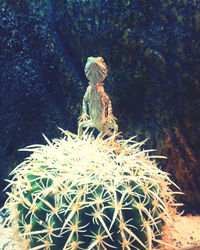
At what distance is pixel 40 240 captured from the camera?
1111mm

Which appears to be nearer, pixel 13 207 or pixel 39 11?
pixel 13 207

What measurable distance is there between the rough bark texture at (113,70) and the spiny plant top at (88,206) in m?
0.92

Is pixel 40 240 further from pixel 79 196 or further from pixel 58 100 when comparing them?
pixel 58 100

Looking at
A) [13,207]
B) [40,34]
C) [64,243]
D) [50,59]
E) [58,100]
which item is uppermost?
[40,34]

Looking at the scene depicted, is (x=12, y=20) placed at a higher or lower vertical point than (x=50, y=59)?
higher

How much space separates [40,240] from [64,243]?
0.37ft

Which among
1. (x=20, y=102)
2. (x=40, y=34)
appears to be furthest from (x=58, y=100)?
(x=40, y=34)

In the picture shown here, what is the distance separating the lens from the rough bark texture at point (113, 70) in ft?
6.22

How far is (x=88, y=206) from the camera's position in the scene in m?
1.08

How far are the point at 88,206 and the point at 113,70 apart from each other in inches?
52.0

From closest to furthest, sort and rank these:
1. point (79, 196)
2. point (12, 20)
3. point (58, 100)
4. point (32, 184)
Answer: point (79, 196), point (32, 184), point (12, 20), point (58, 100)

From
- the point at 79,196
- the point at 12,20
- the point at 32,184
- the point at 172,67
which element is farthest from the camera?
the point at 12,20

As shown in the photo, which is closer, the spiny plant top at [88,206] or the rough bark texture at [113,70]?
the spiny plant top at [88,206]

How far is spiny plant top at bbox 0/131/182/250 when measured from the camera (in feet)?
3.52
